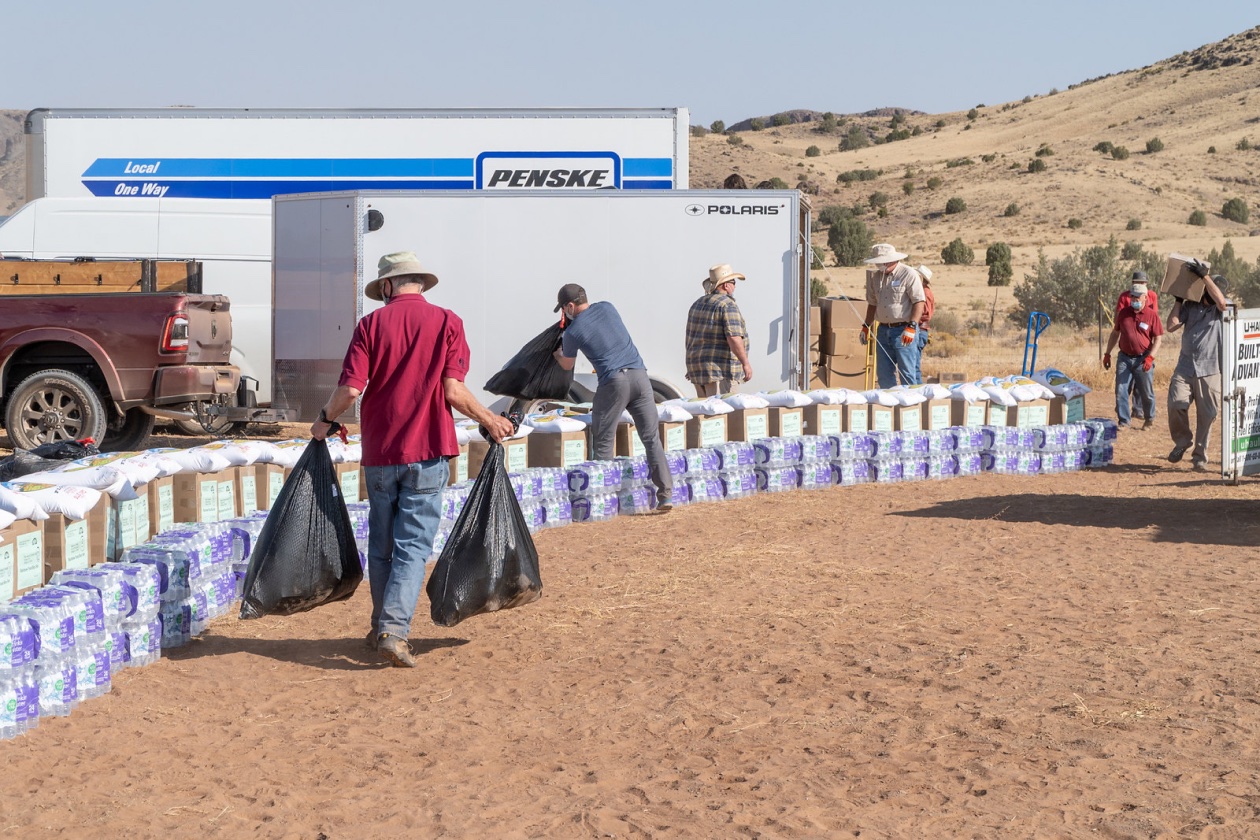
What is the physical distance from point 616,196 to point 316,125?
419 cm

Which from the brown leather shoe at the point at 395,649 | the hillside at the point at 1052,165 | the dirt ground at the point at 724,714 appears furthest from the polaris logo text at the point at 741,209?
the hillside at the point at 1052,165

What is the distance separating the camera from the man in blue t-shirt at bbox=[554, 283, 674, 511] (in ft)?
32.9

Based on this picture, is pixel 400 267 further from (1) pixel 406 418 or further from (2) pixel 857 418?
(2) pixel 857 418

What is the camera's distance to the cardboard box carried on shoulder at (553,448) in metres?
10.4

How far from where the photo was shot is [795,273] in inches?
530

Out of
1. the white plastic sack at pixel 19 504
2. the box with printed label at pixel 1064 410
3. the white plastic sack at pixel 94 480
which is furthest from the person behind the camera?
the box with printed label at pixel 1064 410

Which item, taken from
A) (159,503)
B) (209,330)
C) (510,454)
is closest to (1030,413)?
(510,454)

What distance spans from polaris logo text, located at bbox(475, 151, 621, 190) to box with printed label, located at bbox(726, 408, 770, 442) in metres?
4.53

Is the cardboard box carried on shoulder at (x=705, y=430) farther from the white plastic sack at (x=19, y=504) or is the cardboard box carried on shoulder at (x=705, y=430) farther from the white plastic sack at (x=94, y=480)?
the white plastic sack at (x=19, y=504)

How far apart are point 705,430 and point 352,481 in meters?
3.31

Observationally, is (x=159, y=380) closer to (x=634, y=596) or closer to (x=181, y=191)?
(x=181, y=191)

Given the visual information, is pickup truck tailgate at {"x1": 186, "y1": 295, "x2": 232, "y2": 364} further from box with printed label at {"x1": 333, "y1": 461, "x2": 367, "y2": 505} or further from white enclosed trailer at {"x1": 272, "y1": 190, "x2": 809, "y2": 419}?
box with printed label at {"x1": 333, "y1": 461, "x2": 367, "y2": 505}

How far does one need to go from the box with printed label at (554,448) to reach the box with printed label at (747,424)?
1638mm

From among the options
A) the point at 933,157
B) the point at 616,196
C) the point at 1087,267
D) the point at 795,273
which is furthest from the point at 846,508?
the point at 933,157
